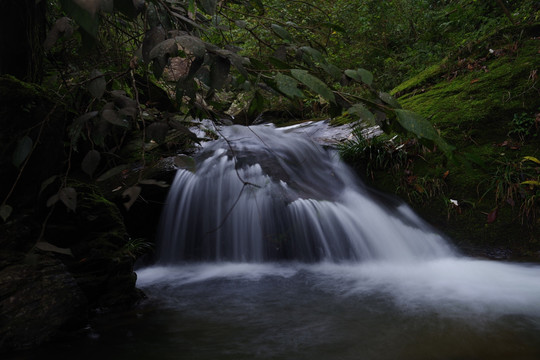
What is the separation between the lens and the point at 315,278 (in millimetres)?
3197

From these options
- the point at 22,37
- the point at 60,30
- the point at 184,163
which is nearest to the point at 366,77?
the point at 184,163

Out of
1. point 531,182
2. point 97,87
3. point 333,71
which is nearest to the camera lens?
point 333,71

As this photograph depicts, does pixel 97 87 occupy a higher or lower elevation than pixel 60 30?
lower

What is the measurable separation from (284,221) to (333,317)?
5.96 feet

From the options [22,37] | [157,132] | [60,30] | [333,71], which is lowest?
[157,132]

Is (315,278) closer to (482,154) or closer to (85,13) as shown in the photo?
(482,154)

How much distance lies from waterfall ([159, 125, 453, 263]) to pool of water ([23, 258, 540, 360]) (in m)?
0.39

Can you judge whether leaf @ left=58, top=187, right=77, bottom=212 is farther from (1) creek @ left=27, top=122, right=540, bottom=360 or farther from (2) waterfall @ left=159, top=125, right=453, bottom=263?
(2) waterfall @ left=159, top=125, right=453, bottom=263

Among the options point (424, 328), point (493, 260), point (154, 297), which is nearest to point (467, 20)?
point (493, 260)

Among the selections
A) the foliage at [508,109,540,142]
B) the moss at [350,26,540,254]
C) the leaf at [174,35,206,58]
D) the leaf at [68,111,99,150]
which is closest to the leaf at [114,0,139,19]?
the leaf at [174,35,206,58]

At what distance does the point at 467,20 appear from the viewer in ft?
22.5

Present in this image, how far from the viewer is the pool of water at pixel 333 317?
5.99 feet

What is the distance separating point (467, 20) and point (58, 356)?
7.98 m

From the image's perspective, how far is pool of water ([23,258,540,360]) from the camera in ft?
5.99
